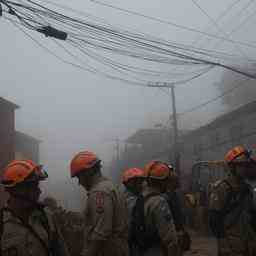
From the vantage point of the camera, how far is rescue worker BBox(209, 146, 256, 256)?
14.9ft

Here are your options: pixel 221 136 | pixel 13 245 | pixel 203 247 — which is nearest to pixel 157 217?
pixel 13 245

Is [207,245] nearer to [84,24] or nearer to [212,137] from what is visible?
[84,24]

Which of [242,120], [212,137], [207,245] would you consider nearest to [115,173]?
[212,137]

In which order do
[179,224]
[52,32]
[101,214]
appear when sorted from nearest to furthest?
[101,214], [179,224], [52,32]

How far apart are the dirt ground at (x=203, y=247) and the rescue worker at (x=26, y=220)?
9535 mm

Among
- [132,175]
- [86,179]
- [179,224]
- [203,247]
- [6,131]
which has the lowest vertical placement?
[203,247]

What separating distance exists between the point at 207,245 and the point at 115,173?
42.9 metres

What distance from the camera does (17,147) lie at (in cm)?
3906

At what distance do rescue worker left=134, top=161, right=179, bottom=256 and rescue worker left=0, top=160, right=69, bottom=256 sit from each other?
1.20 m

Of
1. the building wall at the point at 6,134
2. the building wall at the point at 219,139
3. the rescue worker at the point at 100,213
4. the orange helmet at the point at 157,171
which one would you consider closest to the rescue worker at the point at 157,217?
the orange helmet at the point at 157,171

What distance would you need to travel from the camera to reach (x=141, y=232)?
448 centimetres

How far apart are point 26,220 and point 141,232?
1.50 metres

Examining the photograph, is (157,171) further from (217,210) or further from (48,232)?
(48,232)

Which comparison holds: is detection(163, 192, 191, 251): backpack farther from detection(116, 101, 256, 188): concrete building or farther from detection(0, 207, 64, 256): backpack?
detection(116, 101, 256, 188): concrete building
